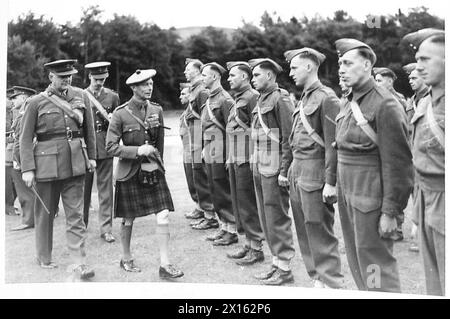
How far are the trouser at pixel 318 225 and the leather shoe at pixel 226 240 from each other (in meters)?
1.60

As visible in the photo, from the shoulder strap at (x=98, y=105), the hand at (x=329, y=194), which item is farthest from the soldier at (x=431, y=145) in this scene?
the shoulder strap at (x=98, y=105)

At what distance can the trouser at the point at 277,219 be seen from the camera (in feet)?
15.8

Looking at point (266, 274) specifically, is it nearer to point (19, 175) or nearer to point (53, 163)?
point (53, 163)

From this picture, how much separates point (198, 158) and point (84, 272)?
2225 millimetres

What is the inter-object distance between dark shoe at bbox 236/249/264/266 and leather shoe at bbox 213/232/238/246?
17.4 inches

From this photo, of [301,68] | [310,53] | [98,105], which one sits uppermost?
[310,53]

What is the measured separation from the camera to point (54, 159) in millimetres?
5000

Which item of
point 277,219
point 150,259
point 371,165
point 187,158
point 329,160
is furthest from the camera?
point 187,158

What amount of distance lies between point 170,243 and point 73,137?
143cm

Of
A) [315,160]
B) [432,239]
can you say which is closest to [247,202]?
[315,160]

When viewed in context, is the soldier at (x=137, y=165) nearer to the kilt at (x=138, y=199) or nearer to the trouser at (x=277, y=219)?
the kilt at (x=138, y=199)

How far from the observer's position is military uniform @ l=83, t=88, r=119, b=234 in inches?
236

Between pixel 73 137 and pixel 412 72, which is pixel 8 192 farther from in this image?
pixel 412 72
